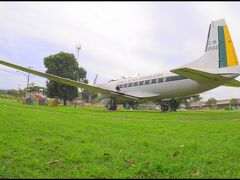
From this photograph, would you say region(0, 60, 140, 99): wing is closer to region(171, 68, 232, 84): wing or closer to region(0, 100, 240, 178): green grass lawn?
region(171, 68, 232, 84): wing

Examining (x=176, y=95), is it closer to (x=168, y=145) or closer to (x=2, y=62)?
(x=2, y=62)

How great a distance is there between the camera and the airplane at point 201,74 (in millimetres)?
19625

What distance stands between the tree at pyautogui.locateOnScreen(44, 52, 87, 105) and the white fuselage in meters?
17.6

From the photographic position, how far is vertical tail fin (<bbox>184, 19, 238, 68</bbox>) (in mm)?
20109

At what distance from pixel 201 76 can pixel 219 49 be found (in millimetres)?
2940

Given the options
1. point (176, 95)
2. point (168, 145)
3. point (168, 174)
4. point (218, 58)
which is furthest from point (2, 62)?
point (168, 174)

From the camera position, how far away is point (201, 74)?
19.2m

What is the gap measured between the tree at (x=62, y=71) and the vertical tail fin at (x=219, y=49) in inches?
1201

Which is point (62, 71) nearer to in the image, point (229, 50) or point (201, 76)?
point (201, 76)

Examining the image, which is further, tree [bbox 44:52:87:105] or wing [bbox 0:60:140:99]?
tree [bbox 44:52:87:105]

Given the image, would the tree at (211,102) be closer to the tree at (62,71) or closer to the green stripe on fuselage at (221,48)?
the tree at (62,71)

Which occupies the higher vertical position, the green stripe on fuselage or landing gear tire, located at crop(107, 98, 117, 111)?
the green stripe on fuselage

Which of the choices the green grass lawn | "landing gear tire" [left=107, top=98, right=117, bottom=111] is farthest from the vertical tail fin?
the green grass lawn

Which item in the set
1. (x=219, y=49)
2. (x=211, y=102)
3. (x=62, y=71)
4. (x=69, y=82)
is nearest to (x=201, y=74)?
(x=219, y=49)
